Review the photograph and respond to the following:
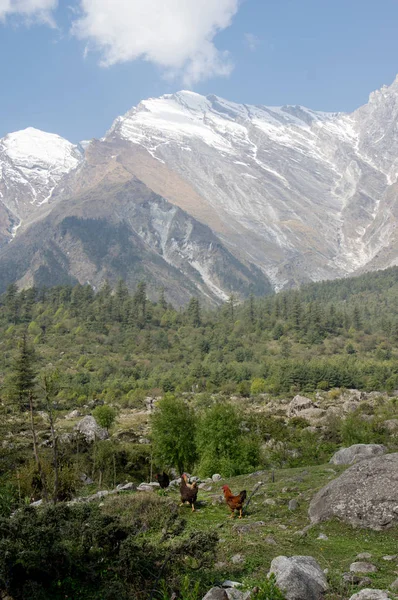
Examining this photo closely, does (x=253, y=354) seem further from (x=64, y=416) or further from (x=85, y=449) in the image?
(x=85, y=449)

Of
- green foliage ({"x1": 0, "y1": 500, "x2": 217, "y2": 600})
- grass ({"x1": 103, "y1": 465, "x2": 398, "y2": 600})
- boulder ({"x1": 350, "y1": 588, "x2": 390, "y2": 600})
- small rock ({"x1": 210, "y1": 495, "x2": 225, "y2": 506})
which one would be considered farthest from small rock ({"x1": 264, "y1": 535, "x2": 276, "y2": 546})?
small rock ({"x1": 210, "y1": 495, "x2": 225, "y2": 506})

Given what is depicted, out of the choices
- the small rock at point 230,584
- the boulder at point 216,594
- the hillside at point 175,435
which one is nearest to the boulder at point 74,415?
the hillside at point 175,435

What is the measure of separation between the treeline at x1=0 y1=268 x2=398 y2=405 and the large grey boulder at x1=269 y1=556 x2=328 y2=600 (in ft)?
291

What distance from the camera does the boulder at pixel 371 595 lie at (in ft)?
30.1

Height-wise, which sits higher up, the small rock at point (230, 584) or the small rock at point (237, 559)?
the small rock at point (230, 584)

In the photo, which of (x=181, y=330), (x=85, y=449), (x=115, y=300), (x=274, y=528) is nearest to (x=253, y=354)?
(x=181, y=330)

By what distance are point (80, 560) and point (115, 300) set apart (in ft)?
552

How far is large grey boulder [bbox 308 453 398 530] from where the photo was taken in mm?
15586

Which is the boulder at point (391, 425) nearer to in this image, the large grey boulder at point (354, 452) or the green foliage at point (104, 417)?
the large grey boulder at point (354, 452)

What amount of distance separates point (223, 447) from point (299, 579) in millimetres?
28290

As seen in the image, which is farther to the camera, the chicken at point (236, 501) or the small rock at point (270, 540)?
the chicken at point (236, 501)

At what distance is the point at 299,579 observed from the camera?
1002 cm

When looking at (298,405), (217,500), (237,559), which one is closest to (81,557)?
(237,559)

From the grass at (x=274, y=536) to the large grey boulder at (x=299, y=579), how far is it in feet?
1.06
